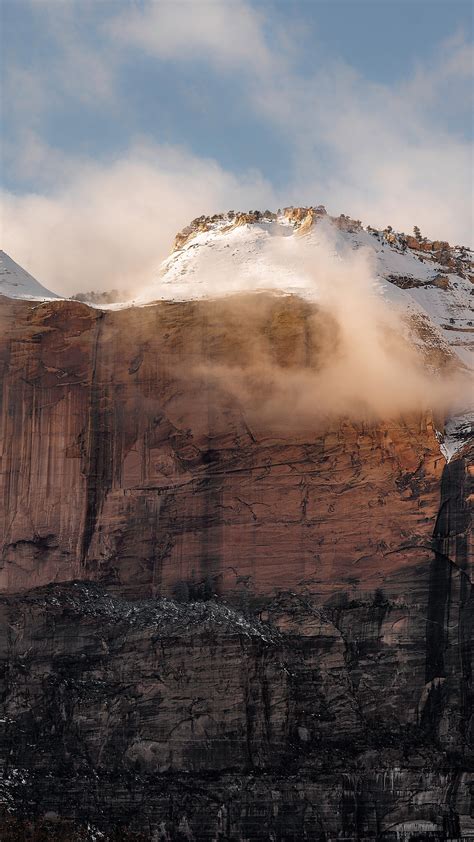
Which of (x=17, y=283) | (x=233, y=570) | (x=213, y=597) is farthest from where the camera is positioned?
(x=17, y=283)

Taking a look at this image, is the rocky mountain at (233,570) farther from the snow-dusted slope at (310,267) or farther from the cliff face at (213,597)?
the snow-dusted slope at (310,267)

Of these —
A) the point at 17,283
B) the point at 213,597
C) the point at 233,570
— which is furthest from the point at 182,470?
the point at 17,283

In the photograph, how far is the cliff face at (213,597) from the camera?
7806 cm

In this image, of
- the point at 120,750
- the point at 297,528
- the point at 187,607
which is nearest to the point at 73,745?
the point at 120,750

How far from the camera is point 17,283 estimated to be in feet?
296

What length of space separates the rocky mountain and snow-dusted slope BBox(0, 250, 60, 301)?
144 centimetres

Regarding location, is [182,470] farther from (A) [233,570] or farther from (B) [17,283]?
(B) [17,283]

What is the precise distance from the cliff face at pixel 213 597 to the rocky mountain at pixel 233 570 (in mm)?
106

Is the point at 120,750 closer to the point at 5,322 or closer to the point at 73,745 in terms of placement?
the point at 73,745

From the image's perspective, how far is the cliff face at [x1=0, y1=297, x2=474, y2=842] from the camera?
256 ft

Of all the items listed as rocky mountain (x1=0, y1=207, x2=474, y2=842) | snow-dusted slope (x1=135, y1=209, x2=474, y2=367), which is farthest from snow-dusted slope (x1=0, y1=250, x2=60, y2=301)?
snow-dusted slope (x1=135, y1=209, x2=474, y2=367)

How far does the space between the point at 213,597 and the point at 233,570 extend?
5.39 feet

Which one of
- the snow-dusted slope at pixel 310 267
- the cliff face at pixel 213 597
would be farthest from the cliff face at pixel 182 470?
the snow-dusted slope at pixel 310 267

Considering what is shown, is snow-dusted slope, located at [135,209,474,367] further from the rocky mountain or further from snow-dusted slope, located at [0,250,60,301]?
snow-dusted slope, located at [0,250,60,301]
